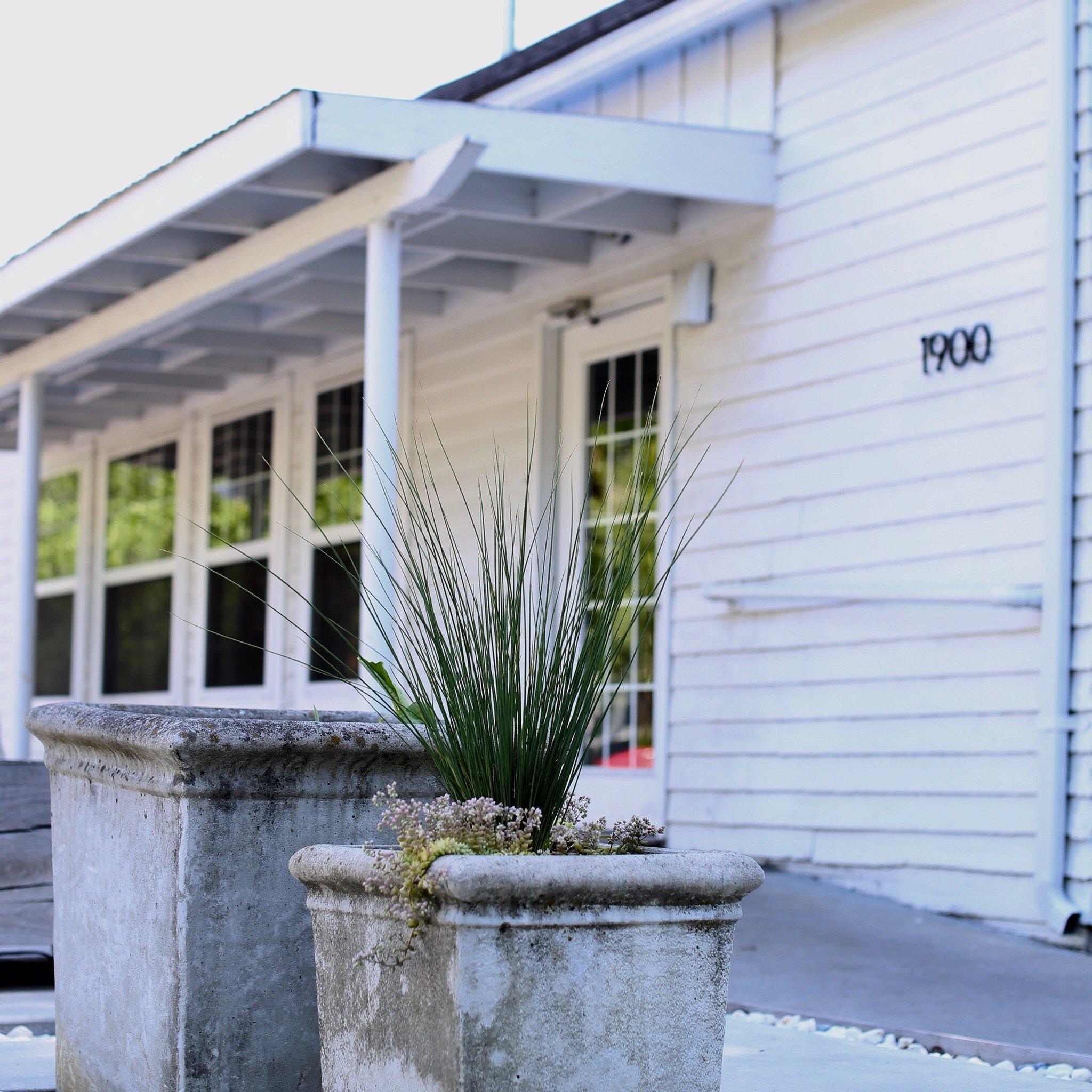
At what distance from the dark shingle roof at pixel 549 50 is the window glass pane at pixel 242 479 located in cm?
252

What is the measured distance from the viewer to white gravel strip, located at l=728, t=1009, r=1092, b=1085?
10.7 ft

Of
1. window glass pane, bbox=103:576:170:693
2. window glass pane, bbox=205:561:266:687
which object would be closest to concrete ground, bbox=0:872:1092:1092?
window glass pane, bbox=205:561:266:687

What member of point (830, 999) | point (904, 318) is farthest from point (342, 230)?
point (830, 999)

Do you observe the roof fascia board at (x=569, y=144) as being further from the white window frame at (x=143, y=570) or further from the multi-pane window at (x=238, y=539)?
the white window frame at (x=143, y=570)

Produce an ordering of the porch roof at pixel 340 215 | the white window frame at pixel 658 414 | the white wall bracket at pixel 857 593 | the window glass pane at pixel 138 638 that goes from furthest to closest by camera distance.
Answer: the window glass pane at pixel 138 638, the white window frame at pixel 658 414, the porch roof at pixel 340 215, the white wall bracket at pixel 857 593

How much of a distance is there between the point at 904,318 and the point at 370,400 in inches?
77.9

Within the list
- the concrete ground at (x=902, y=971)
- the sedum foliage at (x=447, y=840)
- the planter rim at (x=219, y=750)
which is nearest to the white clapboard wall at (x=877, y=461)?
the concrete ground at (x=902, y=971)

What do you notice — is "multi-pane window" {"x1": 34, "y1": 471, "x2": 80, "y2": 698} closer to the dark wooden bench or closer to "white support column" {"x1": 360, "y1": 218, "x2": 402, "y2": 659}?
"white support column" {"x1": 360, "y1": 218, "x2": 402, "y2": 659}

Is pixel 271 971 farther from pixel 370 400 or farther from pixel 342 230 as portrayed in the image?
pixel 342 230

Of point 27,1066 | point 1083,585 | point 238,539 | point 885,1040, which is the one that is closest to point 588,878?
point 27,1066

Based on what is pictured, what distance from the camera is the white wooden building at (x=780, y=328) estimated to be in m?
5.07

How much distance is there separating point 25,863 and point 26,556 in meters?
4.16

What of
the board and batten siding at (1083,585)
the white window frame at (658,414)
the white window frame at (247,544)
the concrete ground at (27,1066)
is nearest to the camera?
the concrete ground at (27,1066)

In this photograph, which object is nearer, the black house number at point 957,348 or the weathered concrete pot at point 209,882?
the weathered concrete pot at point 209,882
